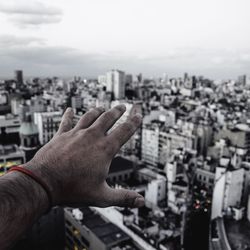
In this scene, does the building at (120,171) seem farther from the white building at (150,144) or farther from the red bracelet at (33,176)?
the red bracelet at (33,176)

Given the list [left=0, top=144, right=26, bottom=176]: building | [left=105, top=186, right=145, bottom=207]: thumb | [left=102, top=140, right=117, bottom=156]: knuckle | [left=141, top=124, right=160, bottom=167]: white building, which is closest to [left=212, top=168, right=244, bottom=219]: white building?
[left=141, top=124, right=160, bottom=167]: white building

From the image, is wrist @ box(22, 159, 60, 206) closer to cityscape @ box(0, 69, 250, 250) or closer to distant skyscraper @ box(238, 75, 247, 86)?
cityscape @ box(0, 69, 250, 250)

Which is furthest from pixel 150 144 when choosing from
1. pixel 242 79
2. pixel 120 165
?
pixel 242 79

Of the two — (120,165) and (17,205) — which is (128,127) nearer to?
(17,205)

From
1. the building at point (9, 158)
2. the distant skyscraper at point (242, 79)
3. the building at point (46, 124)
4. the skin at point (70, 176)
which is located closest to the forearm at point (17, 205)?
the skin at point (70, 176)

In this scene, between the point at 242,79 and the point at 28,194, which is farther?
the point at 242,79

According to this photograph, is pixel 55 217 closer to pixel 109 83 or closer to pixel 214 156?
pixel 214 156

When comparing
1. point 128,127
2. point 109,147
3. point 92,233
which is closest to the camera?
point 109,147
